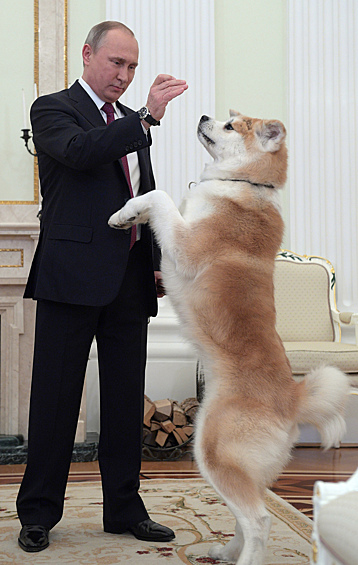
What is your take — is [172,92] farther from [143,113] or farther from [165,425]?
[165,425]

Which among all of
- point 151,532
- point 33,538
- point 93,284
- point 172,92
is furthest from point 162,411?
point 172,92

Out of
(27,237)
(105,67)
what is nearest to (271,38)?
(27,237)

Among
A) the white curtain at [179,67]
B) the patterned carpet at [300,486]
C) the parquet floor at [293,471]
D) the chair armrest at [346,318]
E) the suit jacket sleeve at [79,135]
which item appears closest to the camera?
the suit jacket sleeve at [79,135]

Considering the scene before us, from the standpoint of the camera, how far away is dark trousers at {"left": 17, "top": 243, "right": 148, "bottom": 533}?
6.72 ft

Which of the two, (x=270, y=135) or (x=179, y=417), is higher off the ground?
(x=270, y=135)

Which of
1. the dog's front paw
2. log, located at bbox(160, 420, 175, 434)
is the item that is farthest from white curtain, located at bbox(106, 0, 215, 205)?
the dog's front paw

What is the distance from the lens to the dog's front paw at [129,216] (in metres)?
1.90

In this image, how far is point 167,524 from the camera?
2303 mm

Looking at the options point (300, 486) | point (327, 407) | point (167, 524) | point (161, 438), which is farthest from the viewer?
point (161, 438)

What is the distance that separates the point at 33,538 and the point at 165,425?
5.72 feet

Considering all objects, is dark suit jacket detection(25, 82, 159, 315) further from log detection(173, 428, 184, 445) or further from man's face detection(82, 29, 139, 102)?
log detection(173, 428, 184, 445)

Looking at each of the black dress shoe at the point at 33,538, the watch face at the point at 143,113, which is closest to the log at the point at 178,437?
the black dress shoe at the point at 33,538

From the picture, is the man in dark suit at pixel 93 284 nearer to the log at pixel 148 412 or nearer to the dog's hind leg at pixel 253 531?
the dog's hind leg at pixel 253 531

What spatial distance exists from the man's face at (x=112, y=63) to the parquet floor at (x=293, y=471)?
5.75 ft
